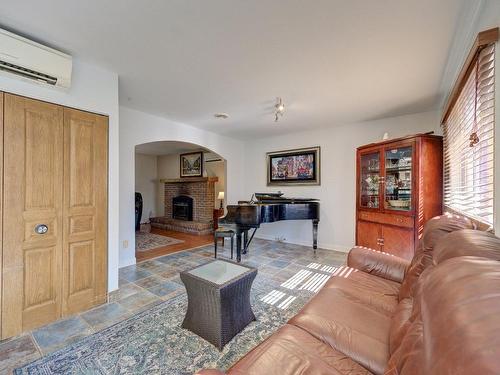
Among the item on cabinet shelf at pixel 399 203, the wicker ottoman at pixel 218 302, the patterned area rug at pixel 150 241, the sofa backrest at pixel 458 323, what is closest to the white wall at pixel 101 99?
the wicker ottoman at pixel 218 302

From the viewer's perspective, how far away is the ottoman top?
72.6 inches

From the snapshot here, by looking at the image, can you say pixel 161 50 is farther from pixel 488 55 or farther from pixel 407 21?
pixel 488 55

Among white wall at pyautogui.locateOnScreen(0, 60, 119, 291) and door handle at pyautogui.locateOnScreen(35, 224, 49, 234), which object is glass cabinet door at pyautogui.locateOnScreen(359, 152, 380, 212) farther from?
door handle at pyautogui.locateOnScreen(35, 224, 49, 234)

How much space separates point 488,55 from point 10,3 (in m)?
3.06

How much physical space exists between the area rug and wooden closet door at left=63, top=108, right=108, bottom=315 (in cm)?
56

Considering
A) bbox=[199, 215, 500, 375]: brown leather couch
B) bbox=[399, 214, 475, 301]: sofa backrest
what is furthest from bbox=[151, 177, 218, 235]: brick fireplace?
bbox=[399, 214, 475, 301]: sofa backrest

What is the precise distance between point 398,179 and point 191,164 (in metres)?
5.39

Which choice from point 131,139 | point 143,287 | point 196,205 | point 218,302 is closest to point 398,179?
point 218,302

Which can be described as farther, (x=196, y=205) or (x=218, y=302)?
(x=196, y=205)

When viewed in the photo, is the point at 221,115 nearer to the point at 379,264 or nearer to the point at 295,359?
the point at 379,264

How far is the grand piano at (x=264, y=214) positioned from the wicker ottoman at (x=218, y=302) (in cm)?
169

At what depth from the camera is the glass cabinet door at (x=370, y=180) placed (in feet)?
11.2

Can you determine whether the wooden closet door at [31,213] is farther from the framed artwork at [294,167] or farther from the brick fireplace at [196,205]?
the brick fireplace at [196,205]

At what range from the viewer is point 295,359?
1001 millimetres
